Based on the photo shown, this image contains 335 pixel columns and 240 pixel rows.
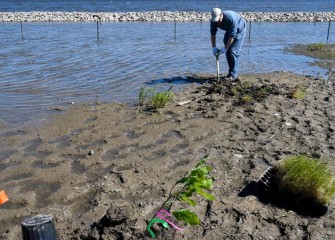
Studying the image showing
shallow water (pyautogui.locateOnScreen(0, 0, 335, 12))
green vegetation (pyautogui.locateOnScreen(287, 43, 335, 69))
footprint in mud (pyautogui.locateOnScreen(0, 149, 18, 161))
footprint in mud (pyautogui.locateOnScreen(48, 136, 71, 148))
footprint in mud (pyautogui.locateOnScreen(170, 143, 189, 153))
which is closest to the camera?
footprint in mud (pyautogui.locateOnScreen(0, 149, 18, 161))

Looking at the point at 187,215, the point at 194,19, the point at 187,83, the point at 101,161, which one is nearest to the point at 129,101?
the point at 187,83

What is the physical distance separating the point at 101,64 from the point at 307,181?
29.7 ft

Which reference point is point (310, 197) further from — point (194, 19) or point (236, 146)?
point (194, 19)

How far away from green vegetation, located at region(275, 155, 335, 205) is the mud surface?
184 mm

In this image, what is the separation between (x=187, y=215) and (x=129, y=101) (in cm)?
575

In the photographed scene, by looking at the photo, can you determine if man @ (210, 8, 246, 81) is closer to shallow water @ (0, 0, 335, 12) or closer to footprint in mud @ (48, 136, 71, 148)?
footprint in mud @ (48, 136, 71, 148)

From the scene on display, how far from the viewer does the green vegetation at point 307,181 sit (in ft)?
13.2

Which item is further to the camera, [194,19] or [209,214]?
[194,19]

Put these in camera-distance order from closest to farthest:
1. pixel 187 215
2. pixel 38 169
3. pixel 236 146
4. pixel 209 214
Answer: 1. pixel 187 215
2. pixel 209 214
3. pixel 38 169
4. pixel 236 146

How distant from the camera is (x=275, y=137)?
A: 242 inches

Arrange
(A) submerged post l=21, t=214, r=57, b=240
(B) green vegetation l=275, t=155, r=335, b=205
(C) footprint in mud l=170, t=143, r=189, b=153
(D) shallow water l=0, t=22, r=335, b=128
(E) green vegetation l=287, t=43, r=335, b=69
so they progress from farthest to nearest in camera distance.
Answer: (E) green vegetation l=287, t=43, r=335, b=69, (D) shallow water l=0, t=22, r=335, b=128, (C) footprint in mud l=170, t=143, r=189, b=153, (B) green vegetation l=275, t=155, r=335, b=205, (A) submerged post l=21, t=214, r=57, b=240

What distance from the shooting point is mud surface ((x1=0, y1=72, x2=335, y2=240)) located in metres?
3.82

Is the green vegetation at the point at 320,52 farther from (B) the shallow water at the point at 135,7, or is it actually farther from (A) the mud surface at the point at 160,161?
(B) the shallow water at the point at 135,7

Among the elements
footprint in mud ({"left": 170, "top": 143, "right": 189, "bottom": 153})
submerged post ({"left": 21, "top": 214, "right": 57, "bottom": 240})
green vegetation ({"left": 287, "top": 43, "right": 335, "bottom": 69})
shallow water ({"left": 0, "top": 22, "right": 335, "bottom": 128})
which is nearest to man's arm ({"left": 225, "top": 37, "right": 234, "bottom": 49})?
shallow water ({"left": 0, "top": 22, "right": 335, "bottom": 128})
